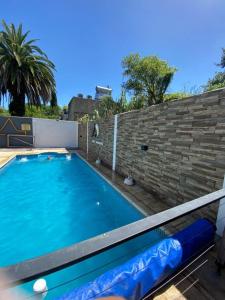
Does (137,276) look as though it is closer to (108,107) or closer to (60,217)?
(60,217)

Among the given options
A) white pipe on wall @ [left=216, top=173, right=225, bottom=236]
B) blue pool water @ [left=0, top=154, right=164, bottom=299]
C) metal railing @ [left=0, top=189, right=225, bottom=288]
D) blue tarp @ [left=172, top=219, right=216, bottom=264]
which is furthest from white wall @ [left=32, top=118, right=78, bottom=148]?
metal railing @ [left=0, top=189, right=225, bottom=288]

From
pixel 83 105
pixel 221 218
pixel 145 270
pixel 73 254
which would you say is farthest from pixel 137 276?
pixel 83 105

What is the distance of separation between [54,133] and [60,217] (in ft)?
41.1

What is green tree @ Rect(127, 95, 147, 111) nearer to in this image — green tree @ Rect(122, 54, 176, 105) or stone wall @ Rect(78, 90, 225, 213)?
green tree @ Rect(122, 54, 176, 105)

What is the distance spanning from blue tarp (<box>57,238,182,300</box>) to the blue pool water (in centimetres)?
14

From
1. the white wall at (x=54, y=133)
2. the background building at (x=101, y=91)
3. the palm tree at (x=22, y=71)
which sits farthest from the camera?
the background building at (x=101, y=91)

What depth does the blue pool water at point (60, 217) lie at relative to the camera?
2916mm

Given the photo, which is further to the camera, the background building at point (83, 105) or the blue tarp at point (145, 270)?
the background building at point (83, 105)

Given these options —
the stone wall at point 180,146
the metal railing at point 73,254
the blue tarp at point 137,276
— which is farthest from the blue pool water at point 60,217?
the stone wall at point 180,146

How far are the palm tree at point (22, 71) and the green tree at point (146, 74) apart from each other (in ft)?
23.6

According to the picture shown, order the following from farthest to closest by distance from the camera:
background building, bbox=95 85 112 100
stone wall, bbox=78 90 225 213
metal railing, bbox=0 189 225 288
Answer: background building, bbox=95 85 112 100, stone wall, bbox=78 90 225 213, metal railing, bbox=0 189 225 288

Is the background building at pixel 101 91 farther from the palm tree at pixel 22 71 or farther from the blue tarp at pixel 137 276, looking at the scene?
the blue tarp at pixel 137 276

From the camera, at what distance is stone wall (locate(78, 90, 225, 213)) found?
313 cm

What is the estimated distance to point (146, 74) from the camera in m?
15.6
